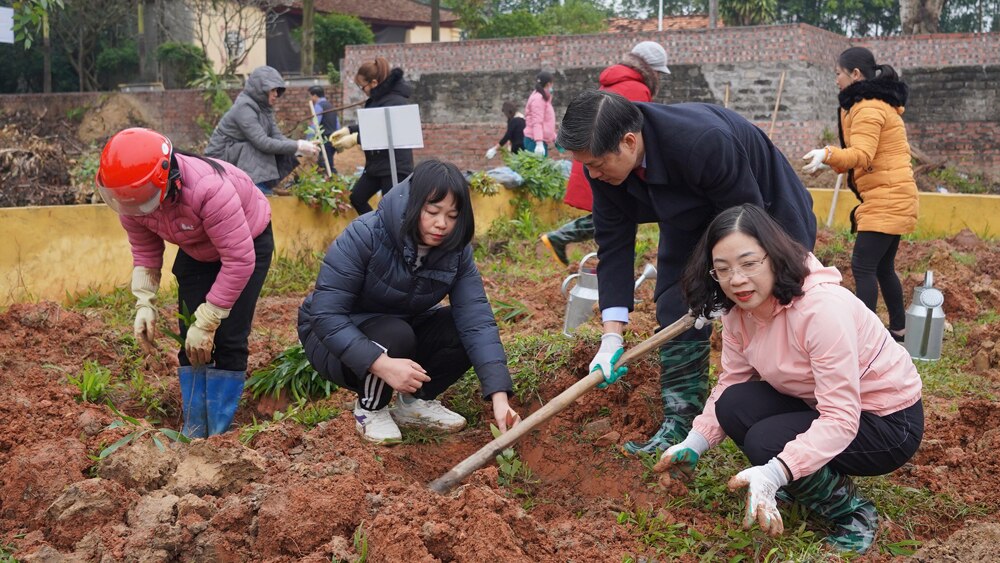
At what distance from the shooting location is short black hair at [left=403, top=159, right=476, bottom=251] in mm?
3301

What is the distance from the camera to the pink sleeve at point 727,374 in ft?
10.1

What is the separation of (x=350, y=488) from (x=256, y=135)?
4.67 m

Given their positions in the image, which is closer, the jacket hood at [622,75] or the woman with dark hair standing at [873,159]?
the woman with dark hair standing at [873,159]

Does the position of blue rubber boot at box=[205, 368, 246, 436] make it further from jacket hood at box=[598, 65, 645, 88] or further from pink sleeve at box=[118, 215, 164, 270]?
jacket hood at box=[598, 65, 645, 88]

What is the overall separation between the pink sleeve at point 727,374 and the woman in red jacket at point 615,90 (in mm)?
2757

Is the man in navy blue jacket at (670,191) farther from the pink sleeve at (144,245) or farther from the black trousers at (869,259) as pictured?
the black trousers at (869,259)

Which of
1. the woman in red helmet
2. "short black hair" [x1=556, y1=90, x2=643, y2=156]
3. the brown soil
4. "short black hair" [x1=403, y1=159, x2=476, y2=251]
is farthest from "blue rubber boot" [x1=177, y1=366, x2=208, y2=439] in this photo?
"short black hair" [x1=556, y1=90, x2=643, y2=156]

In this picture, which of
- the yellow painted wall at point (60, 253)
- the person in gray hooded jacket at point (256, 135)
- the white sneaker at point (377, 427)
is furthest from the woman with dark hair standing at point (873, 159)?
the yellow painted wall at point (60, 253)

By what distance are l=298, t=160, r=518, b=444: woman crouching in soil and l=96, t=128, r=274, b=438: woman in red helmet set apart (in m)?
0.35

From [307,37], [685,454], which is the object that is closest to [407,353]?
[685,454]

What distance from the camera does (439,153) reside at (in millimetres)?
19109

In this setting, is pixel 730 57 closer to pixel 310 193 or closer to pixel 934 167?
pixel 934 167

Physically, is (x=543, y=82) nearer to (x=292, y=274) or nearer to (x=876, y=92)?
(x=292, y=274)

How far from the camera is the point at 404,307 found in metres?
3.69
